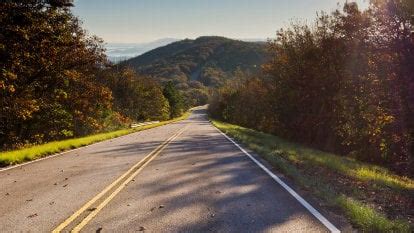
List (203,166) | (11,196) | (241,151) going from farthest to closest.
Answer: (241,151) < (203,166) < (11,196)

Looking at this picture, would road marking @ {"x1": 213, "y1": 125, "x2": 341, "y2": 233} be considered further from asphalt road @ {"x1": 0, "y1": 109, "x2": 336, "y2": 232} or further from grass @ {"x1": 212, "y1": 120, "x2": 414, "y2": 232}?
grass @ {"x1": 212, "y1": 120, "x2": 414, "y2": 232}

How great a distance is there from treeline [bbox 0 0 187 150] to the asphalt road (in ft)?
28.6

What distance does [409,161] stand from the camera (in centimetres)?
1895

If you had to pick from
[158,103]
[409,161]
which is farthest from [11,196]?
[158,103]

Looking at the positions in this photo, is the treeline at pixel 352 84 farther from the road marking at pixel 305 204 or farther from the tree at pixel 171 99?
the tree at pixel 171 99

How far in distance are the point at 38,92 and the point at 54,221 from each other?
2523cm

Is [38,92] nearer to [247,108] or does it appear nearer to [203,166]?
[203,166]

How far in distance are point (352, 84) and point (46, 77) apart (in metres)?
19.9

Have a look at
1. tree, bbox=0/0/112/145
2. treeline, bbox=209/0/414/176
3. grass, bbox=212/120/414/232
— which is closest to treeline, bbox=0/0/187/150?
tree, bbox=0/0/112/145

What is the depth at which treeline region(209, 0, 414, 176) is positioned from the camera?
16.9m

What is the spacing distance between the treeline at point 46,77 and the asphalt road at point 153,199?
871 cm

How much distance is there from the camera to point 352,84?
85.0 ft

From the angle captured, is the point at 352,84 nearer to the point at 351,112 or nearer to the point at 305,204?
the point at 351,112

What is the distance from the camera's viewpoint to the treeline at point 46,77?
65.6 ft
